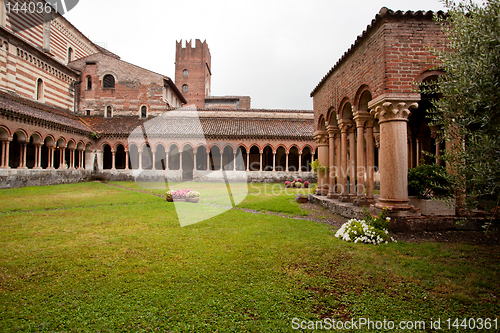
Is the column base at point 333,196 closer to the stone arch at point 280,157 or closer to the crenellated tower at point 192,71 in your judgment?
the stone arch at point 280,157

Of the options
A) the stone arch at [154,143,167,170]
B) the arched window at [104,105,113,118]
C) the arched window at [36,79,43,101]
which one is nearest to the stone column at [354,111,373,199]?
the stone arch at [154,143,167,170]

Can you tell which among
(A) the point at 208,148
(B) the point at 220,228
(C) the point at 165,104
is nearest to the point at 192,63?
(C) the point at 165,104

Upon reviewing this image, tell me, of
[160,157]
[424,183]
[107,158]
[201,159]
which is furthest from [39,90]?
[424,183]

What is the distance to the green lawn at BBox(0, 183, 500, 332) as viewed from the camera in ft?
9.87

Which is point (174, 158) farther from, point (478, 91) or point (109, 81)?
point (478, 91)

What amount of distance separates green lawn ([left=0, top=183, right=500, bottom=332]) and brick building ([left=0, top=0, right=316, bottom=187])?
18.4 metres

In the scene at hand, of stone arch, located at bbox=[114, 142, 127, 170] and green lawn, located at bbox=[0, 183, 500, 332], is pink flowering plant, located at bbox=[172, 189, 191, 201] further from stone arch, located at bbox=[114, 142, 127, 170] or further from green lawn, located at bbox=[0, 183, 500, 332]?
stone arch, located at bbox=[114, 142, 127, 170]

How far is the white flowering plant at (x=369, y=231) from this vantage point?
579 centimetres

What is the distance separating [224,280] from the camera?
3.88m

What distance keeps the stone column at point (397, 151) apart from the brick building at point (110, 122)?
2001cm

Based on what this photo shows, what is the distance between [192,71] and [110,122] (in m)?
24.9

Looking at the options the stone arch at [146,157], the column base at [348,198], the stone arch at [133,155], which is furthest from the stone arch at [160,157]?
the column base at [348,198]

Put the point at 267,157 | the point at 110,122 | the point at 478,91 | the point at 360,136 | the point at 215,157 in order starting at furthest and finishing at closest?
the point at 267,157 → the point at 215,157 → the point at 110,122 → the point at 360,136 → the point at 478,91

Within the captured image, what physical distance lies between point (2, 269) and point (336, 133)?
1090 cm
